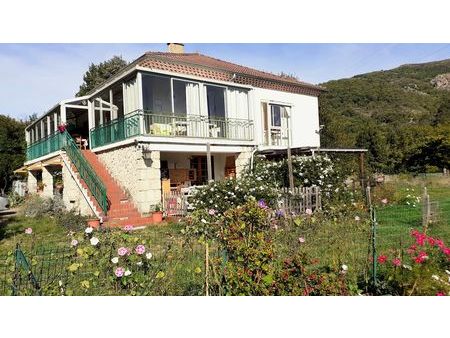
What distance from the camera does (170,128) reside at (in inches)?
606

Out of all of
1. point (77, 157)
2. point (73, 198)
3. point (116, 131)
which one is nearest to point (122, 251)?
point (116, 131)

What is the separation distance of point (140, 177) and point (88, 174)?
1.97 metres

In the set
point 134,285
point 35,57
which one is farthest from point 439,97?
point 134,285

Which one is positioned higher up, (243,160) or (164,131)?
(164,131)

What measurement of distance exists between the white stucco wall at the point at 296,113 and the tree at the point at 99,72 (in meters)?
23.6

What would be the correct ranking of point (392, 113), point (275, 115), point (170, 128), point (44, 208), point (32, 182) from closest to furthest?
1. point (170, 128)
2. point (44, 208)
3. point (275, 115)
4. point (32, 182)
5. point (392, 113)

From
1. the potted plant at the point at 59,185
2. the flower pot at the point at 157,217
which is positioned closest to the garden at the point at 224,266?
the flower pot at the point at 157,217

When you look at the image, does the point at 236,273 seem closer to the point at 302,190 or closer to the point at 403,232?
the point at 403,232

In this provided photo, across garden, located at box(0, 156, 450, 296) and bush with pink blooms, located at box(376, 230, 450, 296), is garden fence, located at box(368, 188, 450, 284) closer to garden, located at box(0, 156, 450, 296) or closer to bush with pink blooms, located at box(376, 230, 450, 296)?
bush with pink blooms, located at box(376, 230, 450, 296)

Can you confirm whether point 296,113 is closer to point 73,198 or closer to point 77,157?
point 77,157

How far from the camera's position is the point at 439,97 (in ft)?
170

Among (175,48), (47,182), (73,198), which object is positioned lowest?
(73,198)
